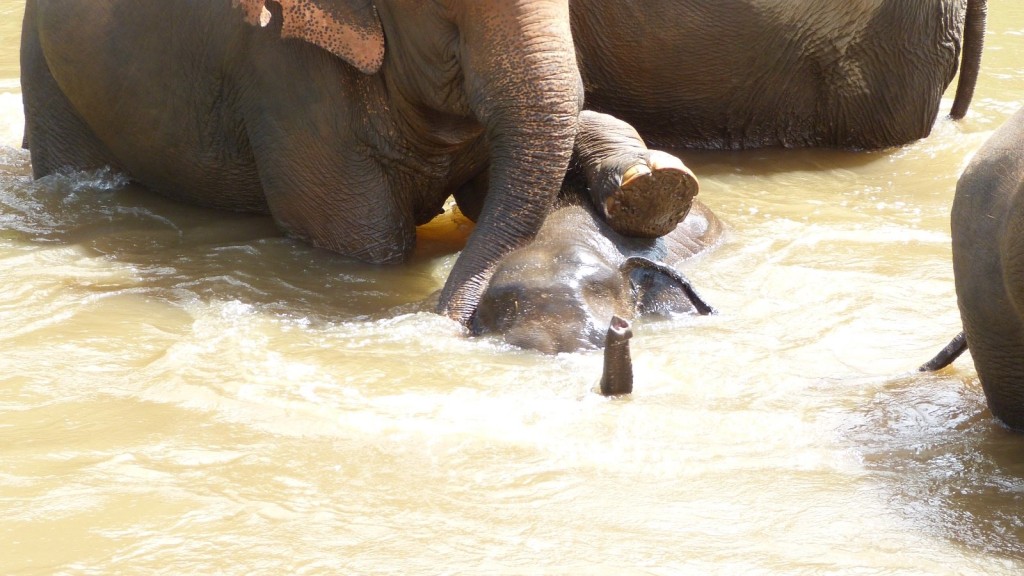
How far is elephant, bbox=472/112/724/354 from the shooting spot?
5.17 metres

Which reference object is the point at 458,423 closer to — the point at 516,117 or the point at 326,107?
the point at 516,117

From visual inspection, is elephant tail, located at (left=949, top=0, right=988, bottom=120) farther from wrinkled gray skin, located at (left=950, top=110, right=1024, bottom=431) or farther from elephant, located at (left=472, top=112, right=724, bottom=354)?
wrinkled gray skin, located at (left=950, top=110, right=1024, bottom=431)

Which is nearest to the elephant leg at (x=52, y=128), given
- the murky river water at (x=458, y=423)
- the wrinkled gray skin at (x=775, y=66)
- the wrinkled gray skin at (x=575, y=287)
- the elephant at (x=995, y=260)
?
the murky river water at (x=458, y=423)

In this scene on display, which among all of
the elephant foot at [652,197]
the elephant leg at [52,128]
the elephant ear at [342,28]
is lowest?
the elephant foot at [652,197]

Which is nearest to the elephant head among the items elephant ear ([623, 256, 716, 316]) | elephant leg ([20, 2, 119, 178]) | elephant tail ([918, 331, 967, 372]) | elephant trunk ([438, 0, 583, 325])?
elephant trunk ([438, 0, 583, 325])

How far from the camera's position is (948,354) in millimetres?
4840

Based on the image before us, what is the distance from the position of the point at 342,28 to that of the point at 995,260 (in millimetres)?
2921

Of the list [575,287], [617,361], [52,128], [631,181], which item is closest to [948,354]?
[617,361]

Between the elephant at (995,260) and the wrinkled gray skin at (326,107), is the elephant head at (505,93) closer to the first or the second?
the wrinkled gray skin at (326,107)

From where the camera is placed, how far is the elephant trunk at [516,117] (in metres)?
5.45

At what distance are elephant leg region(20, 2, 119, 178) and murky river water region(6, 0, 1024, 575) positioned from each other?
0.65 meters

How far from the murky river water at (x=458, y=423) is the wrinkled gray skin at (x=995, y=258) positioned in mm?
270

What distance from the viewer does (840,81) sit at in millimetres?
7988

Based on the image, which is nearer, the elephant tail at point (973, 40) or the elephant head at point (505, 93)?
the elephant head at point (505, 93)
